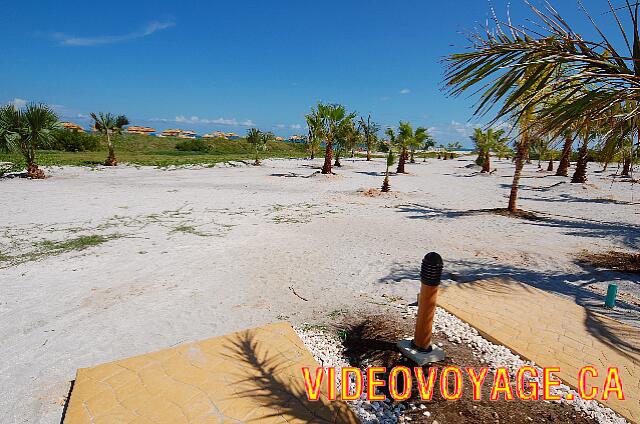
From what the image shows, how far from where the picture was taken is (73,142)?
4500cm

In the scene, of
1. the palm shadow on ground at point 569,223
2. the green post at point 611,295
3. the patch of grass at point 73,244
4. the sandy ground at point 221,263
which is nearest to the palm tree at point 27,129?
the sandy ground at point 221,263

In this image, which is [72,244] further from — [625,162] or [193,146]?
[193,146]

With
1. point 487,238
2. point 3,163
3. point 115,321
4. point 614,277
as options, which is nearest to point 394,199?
point 487,238

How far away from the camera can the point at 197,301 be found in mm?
5645

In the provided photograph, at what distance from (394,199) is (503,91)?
1430cm

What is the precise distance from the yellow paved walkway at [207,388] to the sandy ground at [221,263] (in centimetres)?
41

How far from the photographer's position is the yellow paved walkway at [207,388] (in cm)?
300

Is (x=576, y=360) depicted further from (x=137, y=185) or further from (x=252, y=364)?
(x=137, y=185)

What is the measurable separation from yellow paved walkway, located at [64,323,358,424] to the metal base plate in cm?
94

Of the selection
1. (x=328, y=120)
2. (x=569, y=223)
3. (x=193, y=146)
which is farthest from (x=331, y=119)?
(x=193, y=146)

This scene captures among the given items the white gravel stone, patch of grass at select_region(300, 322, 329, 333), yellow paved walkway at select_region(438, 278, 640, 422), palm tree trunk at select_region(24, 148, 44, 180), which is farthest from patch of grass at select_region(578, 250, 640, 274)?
palm tree trunk at select_region(24, 148, 44, 180)

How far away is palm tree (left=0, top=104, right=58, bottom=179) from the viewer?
2008 centimetres
